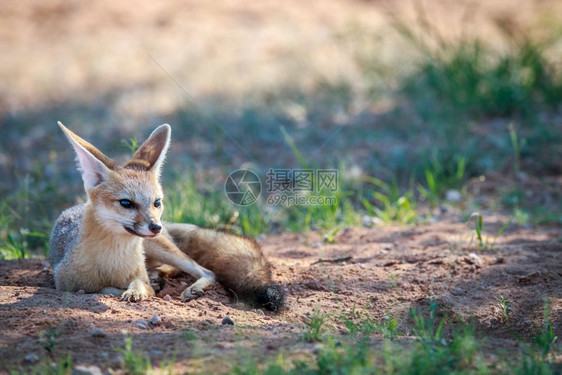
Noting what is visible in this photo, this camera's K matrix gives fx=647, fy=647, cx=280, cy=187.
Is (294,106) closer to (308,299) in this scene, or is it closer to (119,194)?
(308,299)

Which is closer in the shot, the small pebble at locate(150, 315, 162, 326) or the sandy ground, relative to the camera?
the sandy ground

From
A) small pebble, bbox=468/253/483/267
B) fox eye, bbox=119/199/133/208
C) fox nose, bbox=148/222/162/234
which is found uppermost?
fox eye, bbox=119/199/133/208

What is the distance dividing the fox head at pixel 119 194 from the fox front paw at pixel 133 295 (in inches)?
14.2

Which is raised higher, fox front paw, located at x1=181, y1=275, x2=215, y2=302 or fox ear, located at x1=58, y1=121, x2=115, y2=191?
fox ear, located at x1=58, y1=121, x2=115, y2=191

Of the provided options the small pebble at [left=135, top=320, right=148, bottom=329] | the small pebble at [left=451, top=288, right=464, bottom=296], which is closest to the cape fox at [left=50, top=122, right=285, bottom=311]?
the small pebble at [left=135, top=320, right=148, bottom=329]

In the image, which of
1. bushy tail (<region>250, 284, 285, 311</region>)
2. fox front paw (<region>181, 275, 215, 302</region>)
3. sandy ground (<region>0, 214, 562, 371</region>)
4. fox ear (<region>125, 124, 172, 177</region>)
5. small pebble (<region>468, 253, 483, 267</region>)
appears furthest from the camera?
small pebble (<region>468, 253, 483, 267</region>)

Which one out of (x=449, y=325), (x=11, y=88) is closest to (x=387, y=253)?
(x=449, y=325)

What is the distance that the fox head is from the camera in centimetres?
393

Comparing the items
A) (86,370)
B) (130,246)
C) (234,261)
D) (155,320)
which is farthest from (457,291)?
(86,370)

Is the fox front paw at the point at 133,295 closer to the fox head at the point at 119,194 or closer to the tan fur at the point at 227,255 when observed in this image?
the fox head at the point at 119,194

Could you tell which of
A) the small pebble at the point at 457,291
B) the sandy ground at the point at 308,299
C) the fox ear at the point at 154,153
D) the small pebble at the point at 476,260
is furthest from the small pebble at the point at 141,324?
the small pebble at the point at 476,260

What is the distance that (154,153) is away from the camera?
440cm

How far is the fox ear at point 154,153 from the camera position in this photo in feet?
14.2

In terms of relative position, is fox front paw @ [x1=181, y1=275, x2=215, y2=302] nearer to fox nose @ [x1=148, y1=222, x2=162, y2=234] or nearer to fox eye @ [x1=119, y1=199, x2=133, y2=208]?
fox nose @ [x1=148, y1=222, x2=162, y2=234]
